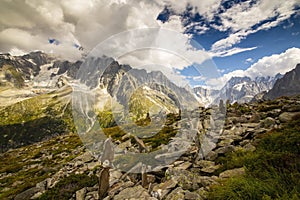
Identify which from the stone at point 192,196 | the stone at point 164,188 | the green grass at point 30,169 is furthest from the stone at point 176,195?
the green grass at point 30,169

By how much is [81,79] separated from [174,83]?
6.72 meters

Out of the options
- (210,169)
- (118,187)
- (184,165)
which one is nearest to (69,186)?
(118,187)

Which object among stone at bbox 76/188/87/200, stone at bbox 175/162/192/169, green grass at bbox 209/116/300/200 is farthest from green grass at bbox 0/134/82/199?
green grass at bbox 209/116/300/200

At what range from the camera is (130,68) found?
15977 mm

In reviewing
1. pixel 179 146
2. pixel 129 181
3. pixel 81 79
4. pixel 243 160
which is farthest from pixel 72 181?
pixel 243 160

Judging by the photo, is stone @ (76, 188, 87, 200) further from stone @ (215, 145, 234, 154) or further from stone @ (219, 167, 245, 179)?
stone @ (215, 145, 234, 154)

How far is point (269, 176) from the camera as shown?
306 inches

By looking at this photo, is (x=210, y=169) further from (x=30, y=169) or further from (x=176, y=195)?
(x=30, y=169)

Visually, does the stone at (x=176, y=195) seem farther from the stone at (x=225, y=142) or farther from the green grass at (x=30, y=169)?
the green grass at (x=30, y=169)

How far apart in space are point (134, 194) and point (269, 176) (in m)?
5.41

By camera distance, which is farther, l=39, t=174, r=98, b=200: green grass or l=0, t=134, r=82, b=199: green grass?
l=0, t=134, r=82, b=199: green grass

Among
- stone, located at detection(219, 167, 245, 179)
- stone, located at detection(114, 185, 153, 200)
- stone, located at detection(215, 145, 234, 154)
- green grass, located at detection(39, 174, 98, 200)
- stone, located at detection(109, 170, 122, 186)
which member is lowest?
green grass, located at detection(39, 174, 98, 200)

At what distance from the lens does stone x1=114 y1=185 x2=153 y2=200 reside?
363 inches

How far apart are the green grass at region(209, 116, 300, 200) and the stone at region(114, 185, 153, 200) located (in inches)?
111
